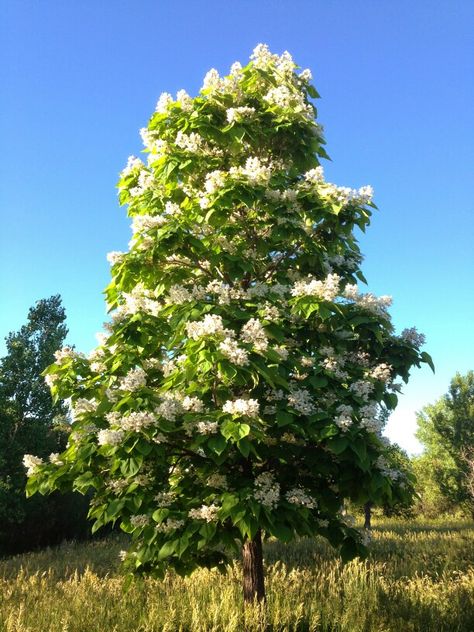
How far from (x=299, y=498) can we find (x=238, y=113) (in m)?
5.72

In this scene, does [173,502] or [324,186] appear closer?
[173,502]

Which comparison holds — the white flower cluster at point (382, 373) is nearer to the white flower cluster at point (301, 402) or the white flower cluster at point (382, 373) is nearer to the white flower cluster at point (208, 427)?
the white flower cluster at point (301, 402)

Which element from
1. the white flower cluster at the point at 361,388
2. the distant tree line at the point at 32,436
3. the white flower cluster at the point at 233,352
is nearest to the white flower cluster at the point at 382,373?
the white flower cluster at the point at 361,388

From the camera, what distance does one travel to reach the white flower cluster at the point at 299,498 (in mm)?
6043

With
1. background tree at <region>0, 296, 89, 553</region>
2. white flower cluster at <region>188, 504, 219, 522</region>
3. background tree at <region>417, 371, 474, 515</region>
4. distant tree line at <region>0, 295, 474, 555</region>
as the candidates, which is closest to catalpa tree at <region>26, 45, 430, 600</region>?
white flower cluster at <region>188, 504, 219, 522</region>

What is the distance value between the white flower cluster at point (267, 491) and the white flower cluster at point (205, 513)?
0.57m

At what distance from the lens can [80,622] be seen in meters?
7.82

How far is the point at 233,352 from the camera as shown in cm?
551

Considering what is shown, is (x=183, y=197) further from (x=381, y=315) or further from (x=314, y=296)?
(x=381, y=315)

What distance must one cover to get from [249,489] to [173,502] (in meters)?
1.19

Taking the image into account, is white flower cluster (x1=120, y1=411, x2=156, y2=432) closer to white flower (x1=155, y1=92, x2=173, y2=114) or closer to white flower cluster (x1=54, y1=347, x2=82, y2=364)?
white flower cluster (x1=54, y1=347, x2=82, y2=364)

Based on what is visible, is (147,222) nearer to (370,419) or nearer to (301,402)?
(301,402)

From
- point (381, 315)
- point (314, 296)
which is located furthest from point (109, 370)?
point (381, 315)

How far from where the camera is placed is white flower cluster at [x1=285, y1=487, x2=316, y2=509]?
6.04 metres
